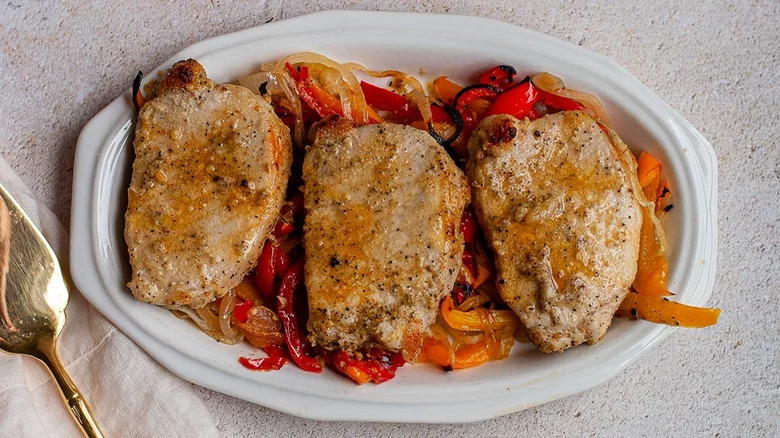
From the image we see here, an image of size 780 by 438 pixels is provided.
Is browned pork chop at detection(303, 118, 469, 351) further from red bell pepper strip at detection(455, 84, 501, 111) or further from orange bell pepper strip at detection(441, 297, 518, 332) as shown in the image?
red bell pepper strip at detection(455, 84, 501, 111)

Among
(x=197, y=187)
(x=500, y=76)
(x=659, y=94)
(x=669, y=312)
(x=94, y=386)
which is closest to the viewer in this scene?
(x=197, y=187)

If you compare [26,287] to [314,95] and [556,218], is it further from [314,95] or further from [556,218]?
[556,218]

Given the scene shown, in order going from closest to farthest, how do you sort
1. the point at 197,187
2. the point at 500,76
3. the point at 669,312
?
1. the point at 197,187
2. the point at 669,312
3. the point at 500,76

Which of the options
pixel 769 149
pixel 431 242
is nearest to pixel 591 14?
pixel 769 149

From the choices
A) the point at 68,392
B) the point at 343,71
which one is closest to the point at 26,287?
the point at 68,392

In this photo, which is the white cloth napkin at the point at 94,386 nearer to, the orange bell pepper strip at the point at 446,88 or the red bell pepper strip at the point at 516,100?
the orange bell pepper strip at the point at 446,88

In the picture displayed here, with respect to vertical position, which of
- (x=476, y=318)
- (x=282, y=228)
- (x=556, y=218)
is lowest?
(x=476, y=318)

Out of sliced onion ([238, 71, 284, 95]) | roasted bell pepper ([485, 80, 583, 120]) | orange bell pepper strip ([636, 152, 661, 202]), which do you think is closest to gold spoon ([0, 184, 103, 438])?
sliced onion ([238, 71, 284, 95])
